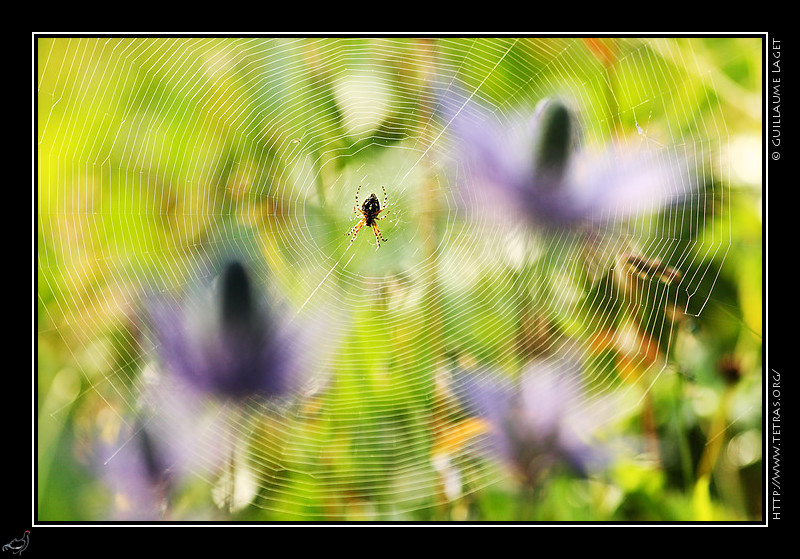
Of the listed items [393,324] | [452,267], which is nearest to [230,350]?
[393,324]

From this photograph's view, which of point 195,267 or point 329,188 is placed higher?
point 329,188

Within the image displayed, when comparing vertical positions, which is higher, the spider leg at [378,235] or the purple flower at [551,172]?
the purple flower at [551,172]

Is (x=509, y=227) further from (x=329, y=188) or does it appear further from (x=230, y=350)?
(x=230, y=350)

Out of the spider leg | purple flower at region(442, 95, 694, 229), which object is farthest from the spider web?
the spider leg

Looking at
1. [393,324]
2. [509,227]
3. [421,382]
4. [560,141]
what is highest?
[560,141]

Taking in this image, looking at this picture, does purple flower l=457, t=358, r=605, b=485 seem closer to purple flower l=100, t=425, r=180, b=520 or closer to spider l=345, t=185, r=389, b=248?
spider l=345, t=185, r=389, b=248
